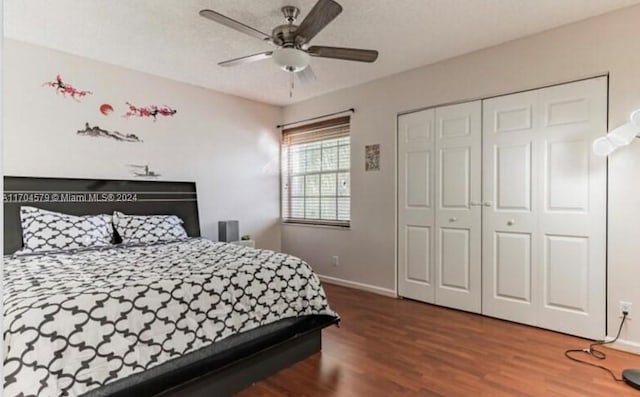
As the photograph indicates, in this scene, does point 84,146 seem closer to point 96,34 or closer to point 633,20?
point 96,34

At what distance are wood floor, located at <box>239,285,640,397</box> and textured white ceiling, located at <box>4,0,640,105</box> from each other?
2.49 m

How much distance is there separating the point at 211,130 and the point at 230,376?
123 inches

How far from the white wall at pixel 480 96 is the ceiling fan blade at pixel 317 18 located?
1.85m

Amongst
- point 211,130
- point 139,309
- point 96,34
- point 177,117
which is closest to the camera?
point 139,309

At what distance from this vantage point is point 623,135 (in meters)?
2.34

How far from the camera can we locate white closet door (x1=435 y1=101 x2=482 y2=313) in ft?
10.9

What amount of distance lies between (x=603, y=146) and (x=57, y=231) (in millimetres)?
4263

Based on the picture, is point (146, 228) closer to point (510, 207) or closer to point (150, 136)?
point (150, 136)

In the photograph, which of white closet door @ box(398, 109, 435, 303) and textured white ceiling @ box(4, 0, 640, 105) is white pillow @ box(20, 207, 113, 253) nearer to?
textured white ceiling @ box(4, 0, 640, 105)

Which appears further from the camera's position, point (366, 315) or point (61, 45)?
point (366, 315)

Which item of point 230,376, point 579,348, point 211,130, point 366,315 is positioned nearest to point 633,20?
point 579,348

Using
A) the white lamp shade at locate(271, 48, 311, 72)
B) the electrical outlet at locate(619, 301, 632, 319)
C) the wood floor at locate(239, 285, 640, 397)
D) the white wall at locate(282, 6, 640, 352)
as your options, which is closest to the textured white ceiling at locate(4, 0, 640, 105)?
the white wall at locate(282, 6, 640, 352)

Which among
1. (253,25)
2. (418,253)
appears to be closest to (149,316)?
(253,25)

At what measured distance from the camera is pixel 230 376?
6.63 ft
